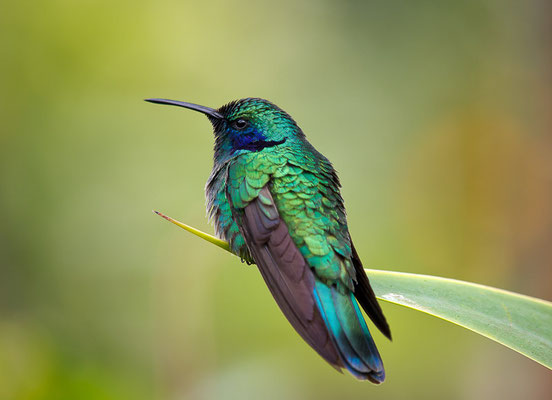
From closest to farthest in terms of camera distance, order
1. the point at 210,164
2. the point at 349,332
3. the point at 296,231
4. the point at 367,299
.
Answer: the point at 349,332
the point at 367,299
the point at 296,231
the point at 210,164

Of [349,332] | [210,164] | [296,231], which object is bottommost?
[349,332]

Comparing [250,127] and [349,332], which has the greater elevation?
[250,127]

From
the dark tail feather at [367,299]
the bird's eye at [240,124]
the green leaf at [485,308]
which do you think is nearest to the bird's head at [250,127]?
the bird's eye at [240,124]

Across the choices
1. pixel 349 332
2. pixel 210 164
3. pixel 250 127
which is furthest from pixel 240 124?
pixel 210 164

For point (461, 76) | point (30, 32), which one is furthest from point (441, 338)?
point (30, 32)

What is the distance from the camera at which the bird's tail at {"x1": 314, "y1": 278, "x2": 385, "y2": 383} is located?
1509 mm

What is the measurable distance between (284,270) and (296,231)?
144mm

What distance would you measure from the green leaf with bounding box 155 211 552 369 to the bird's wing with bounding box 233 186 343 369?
206 mm

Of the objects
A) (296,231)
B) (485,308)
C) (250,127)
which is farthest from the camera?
(250,127)

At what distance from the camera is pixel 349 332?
5.17 ft

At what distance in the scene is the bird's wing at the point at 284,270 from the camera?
61.8 inches

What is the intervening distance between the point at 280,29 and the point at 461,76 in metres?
1.79

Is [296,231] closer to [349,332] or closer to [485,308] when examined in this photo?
[349,332]

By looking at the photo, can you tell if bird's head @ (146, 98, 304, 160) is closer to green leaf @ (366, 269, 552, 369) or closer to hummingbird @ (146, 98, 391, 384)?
hummingbird @ (146, 98, 391, 384)
